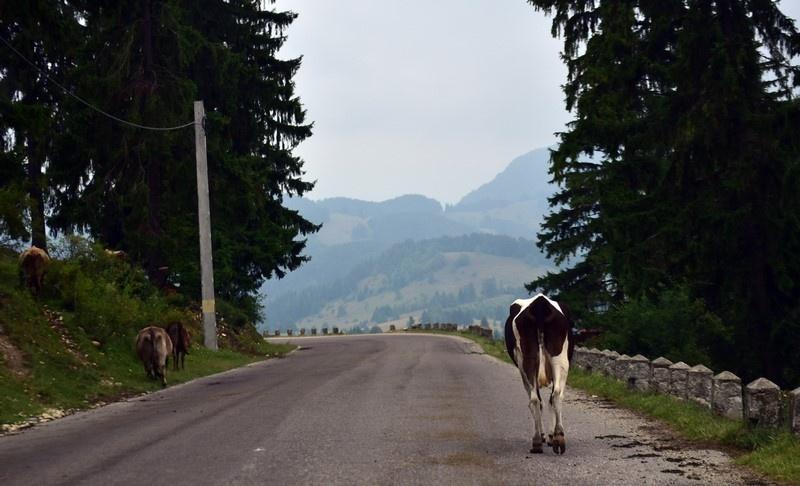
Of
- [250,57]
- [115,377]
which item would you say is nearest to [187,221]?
[250,57]

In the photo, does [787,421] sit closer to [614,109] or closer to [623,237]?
[623,237]

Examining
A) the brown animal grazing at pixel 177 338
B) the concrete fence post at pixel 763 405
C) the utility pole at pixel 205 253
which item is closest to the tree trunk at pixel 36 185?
the utility pole at pixel 205 253

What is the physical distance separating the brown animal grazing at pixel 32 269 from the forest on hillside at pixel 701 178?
631 inches

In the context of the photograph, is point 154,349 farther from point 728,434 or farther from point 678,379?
point 728,434

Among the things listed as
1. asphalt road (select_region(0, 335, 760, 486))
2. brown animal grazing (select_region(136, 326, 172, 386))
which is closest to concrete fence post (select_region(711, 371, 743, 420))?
asphalt road (select_region(0, 335, 760, 486))

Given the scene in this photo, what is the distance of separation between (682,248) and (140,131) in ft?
63.7

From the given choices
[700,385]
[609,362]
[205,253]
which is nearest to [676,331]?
[609,362]

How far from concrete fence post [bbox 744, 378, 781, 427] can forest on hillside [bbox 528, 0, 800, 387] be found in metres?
13.9

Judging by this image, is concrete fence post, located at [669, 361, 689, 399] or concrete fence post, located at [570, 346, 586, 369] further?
concrete fence post, located at [570, 346, 586, 369]

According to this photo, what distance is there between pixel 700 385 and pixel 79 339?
1433cm

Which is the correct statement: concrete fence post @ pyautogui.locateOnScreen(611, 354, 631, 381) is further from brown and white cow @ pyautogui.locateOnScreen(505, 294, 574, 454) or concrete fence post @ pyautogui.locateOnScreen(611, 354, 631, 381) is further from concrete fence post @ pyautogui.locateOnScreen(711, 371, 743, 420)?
brown and white cow @ pyautogui.locateOnScreen(505, 294, 574, 454)

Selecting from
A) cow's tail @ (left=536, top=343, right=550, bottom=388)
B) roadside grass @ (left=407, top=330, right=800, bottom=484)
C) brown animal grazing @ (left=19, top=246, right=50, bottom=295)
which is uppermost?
brown animal grazing @ (left=19, top=246, right=50, bottom=295)

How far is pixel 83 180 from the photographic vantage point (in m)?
34.5

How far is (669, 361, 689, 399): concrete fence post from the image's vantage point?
14297 millimetres
